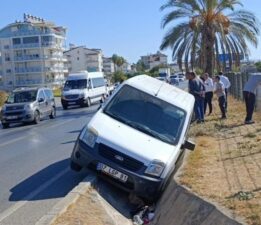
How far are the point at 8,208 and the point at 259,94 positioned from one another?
1382 cm

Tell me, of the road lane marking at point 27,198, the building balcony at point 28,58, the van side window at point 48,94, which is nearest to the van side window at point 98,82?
the van side window at point 48,94

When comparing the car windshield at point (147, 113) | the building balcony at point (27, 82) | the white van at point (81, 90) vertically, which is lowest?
the building balcony at point (27, 82)

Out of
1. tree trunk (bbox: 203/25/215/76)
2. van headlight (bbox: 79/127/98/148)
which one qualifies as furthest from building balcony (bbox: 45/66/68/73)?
van headlight (bbox: 79/127/98/148)

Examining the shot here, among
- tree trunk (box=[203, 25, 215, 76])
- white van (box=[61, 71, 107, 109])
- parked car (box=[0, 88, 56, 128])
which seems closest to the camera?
parked car (box=[0, 88, 56, 128])

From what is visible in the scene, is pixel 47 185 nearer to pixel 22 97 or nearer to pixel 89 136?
pixel 89 136

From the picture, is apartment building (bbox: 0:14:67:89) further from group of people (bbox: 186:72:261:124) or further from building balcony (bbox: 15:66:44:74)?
group of people (bbox: 186:72:261:124)

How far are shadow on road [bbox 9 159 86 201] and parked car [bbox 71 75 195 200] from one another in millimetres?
499

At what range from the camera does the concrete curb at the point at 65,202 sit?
6.29 metres

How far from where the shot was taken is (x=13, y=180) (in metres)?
10.1

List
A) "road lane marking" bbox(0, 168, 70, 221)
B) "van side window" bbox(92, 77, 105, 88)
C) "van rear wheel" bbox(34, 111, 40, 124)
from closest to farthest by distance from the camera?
1. "road lane marking" bbox(0, 168, 70, 221)
2. "van rear wheel" bbox(34, 111, 40, 124)
3. "van side window" bbox(92, 77, 105, 88)

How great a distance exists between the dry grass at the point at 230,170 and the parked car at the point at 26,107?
1170cm

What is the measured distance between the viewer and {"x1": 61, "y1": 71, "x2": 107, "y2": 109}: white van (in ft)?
127

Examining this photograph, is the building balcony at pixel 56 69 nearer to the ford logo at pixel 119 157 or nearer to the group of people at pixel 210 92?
the group of people at pixel 210 92

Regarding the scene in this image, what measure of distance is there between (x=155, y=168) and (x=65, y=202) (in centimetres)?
164
